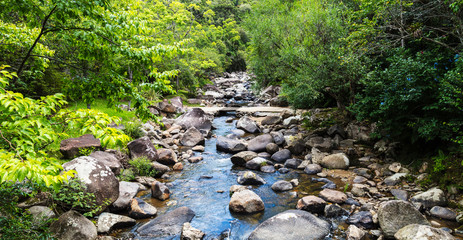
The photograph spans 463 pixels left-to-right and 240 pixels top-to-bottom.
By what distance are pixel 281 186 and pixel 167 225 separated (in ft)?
13.3

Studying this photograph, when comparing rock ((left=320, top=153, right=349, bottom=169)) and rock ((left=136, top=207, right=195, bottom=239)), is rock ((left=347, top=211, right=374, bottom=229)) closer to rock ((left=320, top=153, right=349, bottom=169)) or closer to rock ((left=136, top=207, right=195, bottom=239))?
rock ((left=320, top=153, right=349, bottom=169))

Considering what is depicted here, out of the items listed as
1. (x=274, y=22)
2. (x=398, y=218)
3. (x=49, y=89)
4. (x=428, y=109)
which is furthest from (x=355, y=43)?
(x=49, y=89)

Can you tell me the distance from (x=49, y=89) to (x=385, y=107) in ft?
49.4

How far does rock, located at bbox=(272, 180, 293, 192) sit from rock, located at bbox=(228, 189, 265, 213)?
131 cm

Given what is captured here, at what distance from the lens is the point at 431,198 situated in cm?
682

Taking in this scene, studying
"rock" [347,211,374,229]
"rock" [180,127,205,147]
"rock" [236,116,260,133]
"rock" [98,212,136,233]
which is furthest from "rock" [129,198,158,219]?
"rock" [236,116,260,133]

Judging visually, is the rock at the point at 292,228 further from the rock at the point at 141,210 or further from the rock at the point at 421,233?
the rock at the point at 141,210

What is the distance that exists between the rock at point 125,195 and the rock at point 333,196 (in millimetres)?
5792

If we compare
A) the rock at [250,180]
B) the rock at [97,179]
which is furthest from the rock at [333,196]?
the rock at [97,179]

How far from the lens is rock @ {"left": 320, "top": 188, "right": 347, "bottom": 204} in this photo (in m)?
7.46

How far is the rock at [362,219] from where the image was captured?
6247mm

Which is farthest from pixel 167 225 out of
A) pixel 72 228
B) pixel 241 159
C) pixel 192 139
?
pixel 192 139

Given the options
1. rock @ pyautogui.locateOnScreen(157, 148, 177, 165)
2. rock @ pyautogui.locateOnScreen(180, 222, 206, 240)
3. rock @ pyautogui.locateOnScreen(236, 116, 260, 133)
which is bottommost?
rock @ pyautogui.locateOnScreen(236, 116, 260, 133)

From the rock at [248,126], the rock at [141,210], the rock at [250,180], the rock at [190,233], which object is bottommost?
the rock at [248,126]
